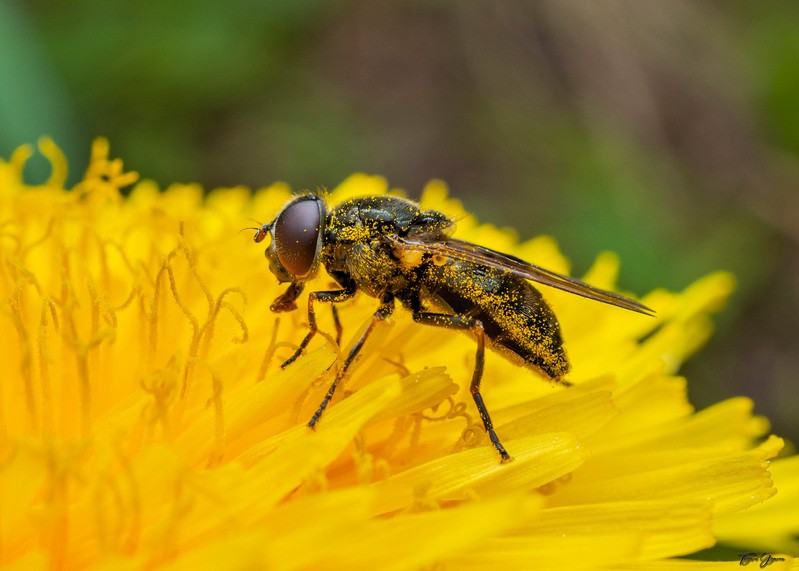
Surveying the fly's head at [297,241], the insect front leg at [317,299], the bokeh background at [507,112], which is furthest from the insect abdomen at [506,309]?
the bokeh background at [507,112]

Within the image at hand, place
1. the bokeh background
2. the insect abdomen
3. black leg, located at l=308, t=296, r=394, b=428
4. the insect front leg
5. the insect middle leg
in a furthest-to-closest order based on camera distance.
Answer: the bokeh background → the insect abdomen → the insect front leg → the insect middle leg → black leg, located at l=308, t=296, r=394, b=428

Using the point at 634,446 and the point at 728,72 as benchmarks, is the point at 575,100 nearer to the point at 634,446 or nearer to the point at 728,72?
the point at 728,72

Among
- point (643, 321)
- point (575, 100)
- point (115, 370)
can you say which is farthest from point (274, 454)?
point (575, 100)

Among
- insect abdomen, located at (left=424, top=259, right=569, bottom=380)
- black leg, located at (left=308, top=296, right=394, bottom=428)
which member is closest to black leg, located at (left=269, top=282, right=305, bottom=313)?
black leg, located at (left=308, top=296, right=394, bottom=428)

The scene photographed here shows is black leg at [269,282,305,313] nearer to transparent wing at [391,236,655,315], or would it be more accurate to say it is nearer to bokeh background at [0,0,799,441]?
transparent wing at [391,236,655,315]

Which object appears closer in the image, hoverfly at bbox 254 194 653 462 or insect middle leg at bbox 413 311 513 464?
insect middle leg at bbox 413 311 513 464

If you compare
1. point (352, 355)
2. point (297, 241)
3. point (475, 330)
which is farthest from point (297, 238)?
point (475, 330)
